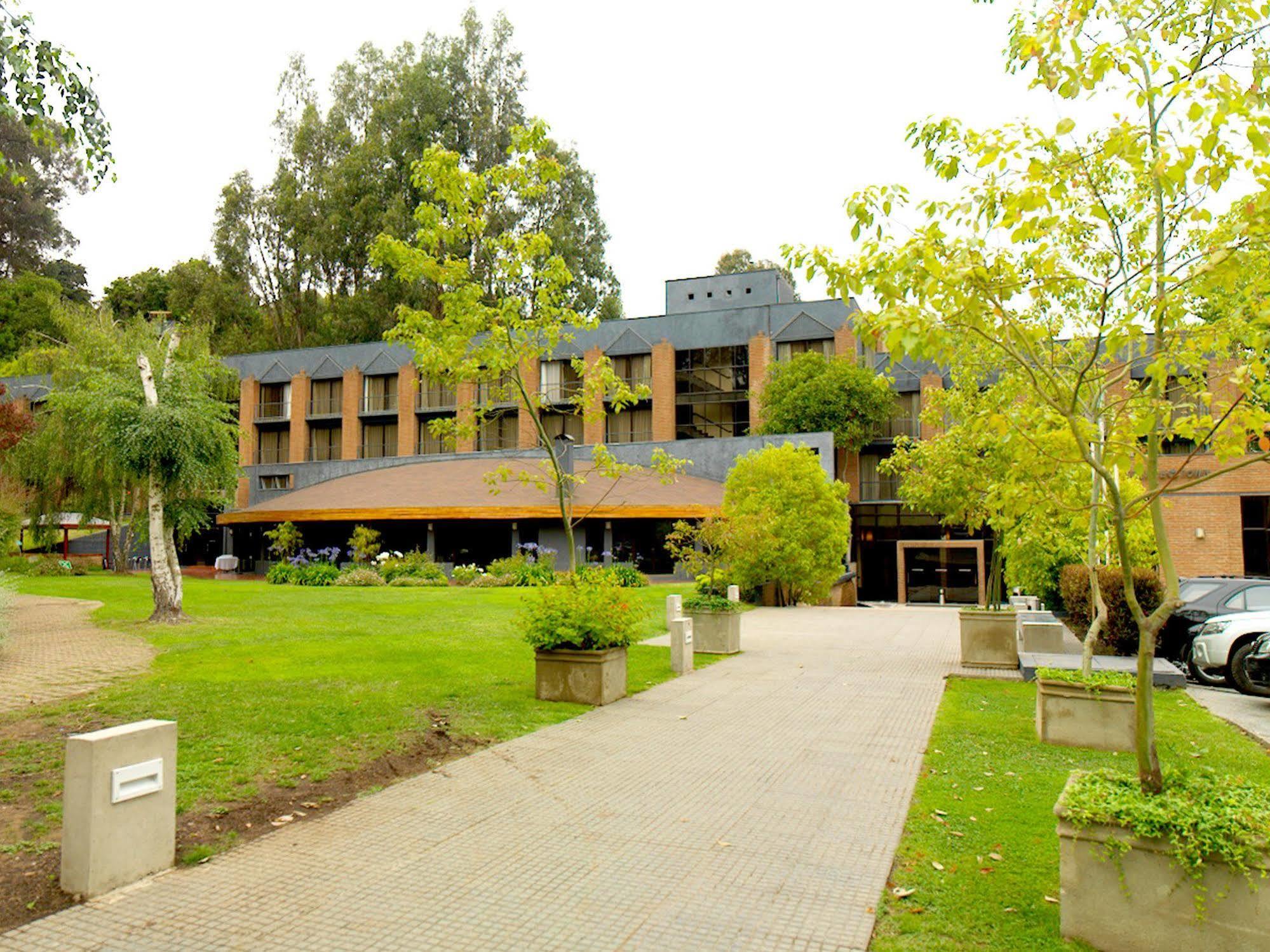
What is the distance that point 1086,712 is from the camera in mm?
8602

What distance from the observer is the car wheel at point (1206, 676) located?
44.8 feet

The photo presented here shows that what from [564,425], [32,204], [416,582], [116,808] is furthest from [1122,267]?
[32,204]

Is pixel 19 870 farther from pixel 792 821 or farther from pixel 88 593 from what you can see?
pixel 88 593

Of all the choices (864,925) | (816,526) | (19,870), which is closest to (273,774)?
(19,870)

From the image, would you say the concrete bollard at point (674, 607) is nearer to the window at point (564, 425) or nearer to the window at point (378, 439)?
the window at point (564, 425)

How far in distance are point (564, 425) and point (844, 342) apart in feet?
55.8

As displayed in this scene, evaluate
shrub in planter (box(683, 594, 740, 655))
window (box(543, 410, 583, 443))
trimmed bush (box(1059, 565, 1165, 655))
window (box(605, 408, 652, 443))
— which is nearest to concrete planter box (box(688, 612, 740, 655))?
shrub in planter (box(683, 594, 740, 655))

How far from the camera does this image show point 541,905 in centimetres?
482

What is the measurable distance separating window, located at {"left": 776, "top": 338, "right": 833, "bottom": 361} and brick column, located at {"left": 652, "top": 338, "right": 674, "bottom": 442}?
19.2 feet

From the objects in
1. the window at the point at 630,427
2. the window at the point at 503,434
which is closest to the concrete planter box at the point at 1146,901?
the window at the point at 630,427

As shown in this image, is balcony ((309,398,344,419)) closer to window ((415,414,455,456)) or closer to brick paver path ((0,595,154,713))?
window ((415,414,455,456))

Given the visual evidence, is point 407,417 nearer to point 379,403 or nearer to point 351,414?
point 379,403

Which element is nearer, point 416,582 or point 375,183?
point 416,582

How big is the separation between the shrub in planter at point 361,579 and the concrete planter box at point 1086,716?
26657 mm
